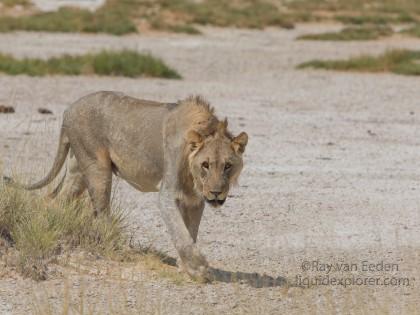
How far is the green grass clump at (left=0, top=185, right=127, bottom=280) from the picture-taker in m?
8.27

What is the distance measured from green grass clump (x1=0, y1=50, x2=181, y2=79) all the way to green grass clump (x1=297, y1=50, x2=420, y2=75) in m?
3.79

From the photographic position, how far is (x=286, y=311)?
740cm

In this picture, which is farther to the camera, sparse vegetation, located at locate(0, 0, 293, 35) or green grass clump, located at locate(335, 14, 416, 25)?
green grass clump, located at locate(335, 14, 416, 25)

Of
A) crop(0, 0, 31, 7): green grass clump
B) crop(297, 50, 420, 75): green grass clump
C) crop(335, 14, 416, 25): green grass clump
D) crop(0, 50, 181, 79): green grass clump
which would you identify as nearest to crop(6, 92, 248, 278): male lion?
crop(0, 50, 181, 79): green grass clump

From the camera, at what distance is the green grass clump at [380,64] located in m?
24.6

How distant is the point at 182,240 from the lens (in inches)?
314

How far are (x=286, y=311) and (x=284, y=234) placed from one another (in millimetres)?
2597

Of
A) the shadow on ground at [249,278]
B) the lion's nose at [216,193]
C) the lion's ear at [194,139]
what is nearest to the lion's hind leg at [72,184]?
the shadow on ground at [249,278]

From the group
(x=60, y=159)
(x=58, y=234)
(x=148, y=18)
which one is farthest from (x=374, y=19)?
(x=58, y=234)

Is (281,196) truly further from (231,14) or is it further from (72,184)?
(231,14)

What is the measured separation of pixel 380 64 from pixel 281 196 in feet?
45.6

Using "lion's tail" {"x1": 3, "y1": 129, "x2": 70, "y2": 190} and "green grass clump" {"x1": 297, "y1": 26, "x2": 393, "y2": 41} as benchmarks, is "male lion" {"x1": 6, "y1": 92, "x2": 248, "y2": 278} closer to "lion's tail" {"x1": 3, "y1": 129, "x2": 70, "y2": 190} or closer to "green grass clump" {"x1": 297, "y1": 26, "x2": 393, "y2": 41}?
"lion's tail" {"x1": 3, "y1": 129, "x2": 70, "y2": 190}

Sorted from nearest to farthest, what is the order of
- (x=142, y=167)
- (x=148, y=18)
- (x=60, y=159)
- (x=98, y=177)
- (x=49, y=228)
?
(x=49, y=228)
(x=142, y=167)
(x=98, y=177)
(x=60, y=159)
(x=148, y=18)

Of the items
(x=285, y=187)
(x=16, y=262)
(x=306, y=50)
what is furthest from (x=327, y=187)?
(x=306, y=50)
